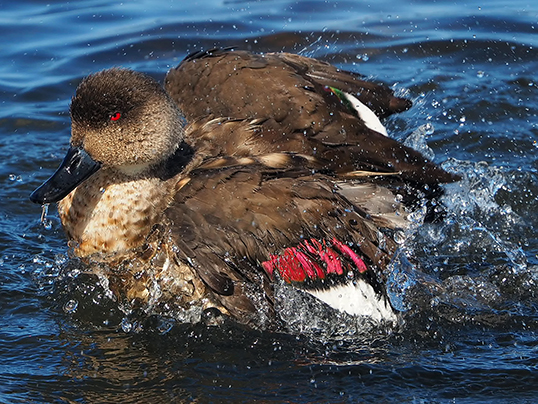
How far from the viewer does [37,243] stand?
6.09m

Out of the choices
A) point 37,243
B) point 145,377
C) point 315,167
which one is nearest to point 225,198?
point 315,167

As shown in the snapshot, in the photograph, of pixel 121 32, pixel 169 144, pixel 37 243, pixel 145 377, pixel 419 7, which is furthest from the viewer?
pixel 419 7

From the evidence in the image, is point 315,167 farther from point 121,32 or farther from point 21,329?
point 121,32

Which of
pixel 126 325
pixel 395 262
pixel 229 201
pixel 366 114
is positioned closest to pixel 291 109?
pixel 366 114

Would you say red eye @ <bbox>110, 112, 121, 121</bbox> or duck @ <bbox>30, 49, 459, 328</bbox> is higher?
red eye @ <bbox>110, 112, 121, 121</bbox>

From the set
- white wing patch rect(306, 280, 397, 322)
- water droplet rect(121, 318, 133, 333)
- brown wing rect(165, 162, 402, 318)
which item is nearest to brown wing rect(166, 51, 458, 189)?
brown wing rect(165, 162, 402, 318)

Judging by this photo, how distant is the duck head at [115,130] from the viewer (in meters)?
4.67

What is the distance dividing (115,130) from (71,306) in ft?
3.95

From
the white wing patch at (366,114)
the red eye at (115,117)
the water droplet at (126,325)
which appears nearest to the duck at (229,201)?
the red eye at (115,117)

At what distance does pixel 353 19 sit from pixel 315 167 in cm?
537

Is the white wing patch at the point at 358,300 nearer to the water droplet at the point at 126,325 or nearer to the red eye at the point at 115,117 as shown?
the water droplet at the point at 126,325

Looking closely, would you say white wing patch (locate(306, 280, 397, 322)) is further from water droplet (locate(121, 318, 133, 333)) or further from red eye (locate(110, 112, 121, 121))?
red eye (locate(110, 112, 121, 121))

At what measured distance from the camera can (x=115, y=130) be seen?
4.73 m

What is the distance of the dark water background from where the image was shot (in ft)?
14.7
